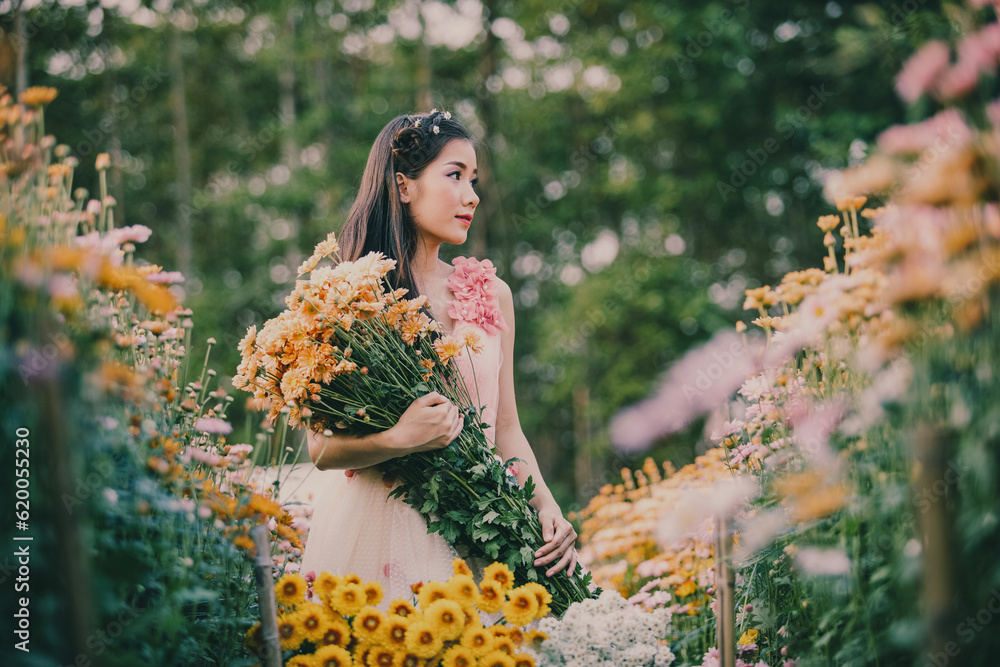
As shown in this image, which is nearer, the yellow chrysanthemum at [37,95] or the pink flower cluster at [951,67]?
the pink flower cluster at [951,67]

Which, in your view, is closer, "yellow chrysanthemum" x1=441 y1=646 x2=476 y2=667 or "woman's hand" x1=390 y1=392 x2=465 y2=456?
"yellow chrysanthemum" x1=441 y1=646 x2=476 y2=667

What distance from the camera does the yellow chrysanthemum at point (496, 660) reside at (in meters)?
1.43

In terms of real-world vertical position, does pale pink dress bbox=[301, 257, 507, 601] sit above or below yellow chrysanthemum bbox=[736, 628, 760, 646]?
above

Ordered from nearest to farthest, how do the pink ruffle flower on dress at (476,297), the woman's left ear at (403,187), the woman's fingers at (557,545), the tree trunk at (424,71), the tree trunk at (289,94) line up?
the woman's fingers at (557,545) < the pink ruffle flower on dress at (476,297) < the woman's left ear at (403,187) < the tree trunk at (424,71) < the tree trunk at (289,94)

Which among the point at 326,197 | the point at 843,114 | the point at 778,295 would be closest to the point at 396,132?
the point at 778,295

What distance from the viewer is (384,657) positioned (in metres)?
1.46

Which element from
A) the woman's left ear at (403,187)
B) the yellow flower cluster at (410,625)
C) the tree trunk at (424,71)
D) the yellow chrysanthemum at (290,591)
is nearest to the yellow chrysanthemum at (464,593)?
the yellow flower cluster at (410,625)

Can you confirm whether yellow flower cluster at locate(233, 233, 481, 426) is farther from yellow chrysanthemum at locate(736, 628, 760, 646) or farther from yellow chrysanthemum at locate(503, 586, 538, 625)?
yellow chrysanthemum at locate(736, 628, 760, 646)

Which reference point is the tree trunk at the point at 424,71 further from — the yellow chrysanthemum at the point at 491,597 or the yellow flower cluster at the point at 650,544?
the yellow chrysanthemum at the point at 491,597

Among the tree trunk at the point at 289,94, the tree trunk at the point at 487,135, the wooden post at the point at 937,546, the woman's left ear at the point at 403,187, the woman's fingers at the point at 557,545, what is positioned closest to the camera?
the wooden post at the point at 937,546

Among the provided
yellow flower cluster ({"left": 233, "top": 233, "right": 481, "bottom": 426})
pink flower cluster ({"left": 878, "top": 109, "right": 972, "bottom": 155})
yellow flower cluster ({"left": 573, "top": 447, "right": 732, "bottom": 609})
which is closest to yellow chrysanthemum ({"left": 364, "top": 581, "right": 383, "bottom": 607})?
yellow flower cluster ({"left": 233, "top": 233, "right": 481, "bottom": 426})

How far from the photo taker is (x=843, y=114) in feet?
21.6

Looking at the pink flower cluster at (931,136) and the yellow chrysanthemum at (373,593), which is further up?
the pink flower cluster at (931,136)

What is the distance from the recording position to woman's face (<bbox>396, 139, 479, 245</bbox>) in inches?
86.2
